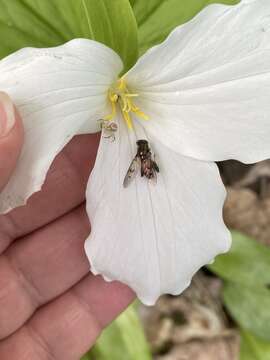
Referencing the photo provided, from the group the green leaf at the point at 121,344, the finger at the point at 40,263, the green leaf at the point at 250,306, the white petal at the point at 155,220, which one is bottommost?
Result: the green leaf at the point at 250,306

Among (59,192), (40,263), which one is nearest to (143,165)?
(59,192)

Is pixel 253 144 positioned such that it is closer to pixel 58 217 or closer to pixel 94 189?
pixel 94 189

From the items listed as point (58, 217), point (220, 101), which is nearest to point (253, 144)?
point (220, 101)

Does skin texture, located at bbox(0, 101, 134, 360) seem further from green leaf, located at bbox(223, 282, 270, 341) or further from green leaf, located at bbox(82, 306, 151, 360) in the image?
green leaf, located at bbox(223, 282, 270, 341)

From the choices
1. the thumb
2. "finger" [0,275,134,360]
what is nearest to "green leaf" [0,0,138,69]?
the thumb

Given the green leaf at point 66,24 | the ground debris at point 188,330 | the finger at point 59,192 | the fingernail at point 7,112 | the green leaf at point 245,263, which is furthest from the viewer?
the ground debris at point 188,330

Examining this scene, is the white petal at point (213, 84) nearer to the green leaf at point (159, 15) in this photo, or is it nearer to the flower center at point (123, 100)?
the flower center at point (123, 100)

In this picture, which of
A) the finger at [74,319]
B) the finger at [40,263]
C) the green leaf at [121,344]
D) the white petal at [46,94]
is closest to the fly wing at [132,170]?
the white petal at [46,94]
